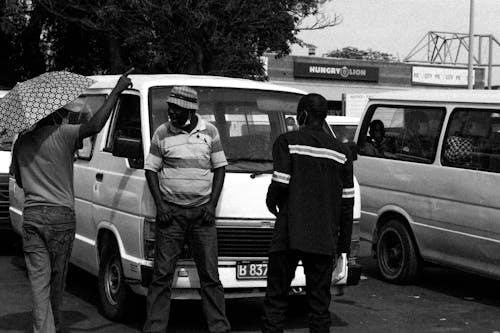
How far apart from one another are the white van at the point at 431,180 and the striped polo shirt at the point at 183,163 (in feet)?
10.3

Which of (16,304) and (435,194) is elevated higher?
(435,194)

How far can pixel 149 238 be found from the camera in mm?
6633

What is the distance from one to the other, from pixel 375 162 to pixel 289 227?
4347 millimetres

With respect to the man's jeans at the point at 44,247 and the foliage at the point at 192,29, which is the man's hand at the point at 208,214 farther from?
the foliage at the point at 192,29

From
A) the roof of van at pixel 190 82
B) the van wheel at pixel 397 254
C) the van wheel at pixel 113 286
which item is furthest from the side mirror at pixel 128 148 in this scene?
the van wheel at pixel 397 254

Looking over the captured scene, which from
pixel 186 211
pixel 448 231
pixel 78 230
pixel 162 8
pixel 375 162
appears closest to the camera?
pixel 186 211

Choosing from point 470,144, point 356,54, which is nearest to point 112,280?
point 470,144

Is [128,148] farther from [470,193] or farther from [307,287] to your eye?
[470,193]

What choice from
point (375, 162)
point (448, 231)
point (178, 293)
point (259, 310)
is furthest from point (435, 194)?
point (178, 293)

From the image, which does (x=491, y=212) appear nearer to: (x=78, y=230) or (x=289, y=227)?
(x=289, y=227)

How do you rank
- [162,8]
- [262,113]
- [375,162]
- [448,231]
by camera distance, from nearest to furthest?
[262,113]
[448,231]
[375,162]
[162,8]

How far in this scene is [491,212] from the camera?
27.1 ft

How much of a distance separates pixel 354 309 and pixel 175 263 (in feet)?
7.81

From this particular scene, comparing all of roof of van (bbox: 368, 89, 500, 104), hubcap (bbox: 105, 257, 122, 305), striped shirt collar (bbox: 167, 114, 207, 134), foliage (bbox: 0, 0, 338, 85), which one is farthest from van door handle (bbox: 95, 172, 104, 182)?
foliage (bbox: 0, 0, 338, 85)
